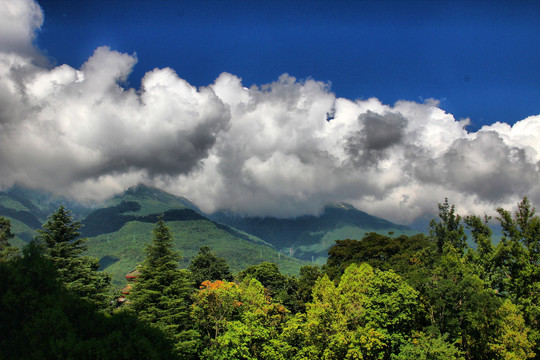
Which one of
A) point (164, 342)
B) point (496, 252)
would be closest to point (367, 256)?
point (496, 252)

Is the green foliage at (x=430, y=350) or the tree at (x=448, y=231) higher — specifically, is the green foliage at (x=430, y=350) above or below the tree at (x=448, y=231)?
below

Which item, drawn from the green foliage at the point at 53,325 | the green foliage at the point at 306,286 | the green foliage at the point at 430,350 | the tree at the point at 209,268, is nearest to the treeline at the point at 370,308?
the green foliage at the point at 430,350

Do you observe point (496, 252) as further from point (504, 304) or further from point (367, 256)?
point (367, 256)

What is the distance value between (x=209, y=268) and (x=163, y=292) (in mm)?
35127

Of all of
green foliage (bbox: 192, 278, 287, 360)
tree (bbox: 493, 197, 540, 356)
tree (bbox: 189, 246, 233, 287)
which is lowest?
green foliage (bbox: 192, 278, 287, 360)

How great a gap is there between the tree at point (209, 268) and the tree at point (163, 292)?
3034 centimetres

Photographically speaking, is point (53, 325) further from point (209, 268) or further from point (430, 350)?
point (209, 268)

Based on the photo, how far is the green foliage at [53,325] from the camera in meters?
8.88

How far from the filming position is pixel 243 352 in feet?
88.9

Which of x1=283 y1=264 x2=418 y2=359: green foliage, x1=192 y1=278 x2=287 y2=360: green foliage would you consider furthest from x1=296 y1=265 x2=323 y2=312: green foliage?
x1=283 y1=264 x2=418 y2=359: green foliage

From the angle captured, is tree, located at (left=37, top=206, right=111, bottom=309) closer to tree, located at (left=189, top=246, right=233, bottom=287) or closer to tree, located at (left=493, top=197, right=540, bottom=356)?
tree, located at (left=189, top=246, right=233, bottom=287)

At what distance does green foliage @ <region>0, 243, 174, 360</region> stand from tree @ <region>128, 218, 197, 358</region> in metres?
20.0

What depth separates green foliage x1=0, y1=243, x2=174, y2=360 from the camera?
29.1 ft

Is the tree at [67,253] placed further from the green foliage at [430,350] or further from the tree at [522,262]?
the tree at [522,262]
